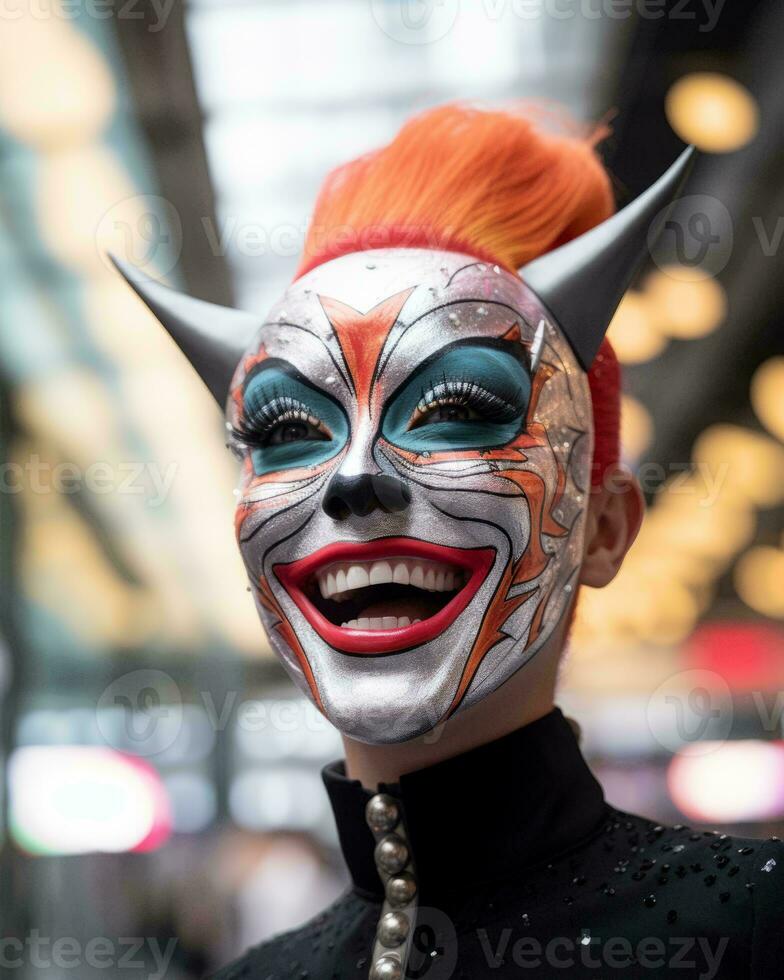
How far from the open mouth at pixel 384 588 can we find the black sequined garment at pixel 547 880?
237 mm

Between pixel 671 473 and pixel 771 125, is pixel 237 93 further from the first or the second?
pixel 671 473

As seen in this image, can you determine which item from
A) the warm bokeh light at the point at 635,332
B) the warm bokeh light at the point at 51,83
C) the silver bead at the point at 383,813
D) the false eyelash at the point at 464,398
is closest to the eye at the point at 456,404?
the false eyelash at the point at 464,398

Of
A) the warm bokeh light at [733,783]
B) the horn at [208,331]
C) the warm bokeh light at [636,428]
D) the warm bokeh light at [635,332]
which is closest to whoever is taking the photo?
the horn at [208,331]

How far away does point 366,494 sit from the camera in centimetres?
190

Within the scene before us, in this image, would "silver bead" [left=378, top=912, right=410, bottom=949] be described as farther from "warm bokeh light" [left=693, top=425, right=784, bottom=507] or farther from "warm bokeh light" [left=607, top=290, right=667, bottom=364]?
"warm bokeh light" [left=693, top=425, right=784, bottom=507]

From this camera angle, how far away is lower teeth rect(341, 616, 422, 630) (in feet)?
6.46

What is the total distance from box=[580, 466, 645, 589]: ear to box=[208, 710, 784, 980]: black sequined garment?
319 millimetres

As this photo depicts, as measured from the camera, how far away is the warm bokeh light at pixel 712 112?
508cm

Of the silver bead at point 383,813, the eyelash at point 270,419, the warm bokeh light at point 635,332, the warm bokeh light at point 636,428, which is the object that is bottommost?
the silver bead at point 383,813

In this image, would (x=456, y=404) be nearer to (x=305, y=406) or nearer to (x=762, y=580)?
(x=305, y=406)

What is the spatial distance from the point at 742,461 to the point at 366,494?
7267 millimetres

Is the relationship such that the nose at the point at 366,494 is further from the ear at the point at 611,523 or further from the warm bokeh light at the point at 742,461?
the warm bokeh light at the point at 742,461

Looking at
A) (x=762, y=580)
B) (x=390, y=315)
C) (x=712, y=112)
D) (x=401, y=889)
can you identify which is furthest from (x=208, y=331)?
(x=762, y=580)

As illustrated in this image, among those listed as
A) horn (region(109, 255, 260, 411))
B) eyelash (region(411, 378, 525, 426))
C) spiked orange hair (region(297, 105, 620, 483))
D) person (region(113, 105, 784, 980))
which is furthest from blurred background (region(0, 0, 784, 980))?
horn (region(109, 255, 260, 411))
